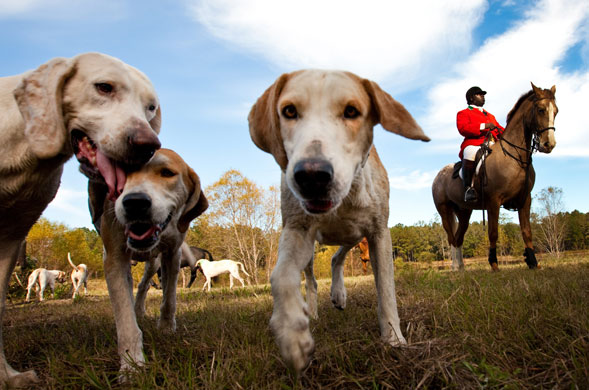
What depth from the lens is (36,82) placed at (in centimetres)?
270

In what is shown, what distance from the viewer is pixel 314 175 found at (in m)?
1.98

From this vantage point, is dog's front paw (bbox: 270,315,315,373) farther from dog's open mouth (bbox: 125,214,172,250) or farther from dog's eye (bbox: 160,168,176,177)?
dog's eye (bbox: 160,168,176,177)

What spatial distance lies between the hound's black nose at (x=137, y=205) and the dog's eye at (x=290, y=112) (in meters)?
1.18

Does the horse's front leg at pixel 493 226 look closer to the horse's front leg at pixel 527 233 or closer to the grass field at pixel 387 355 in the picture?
the horse's front leg at pixel 527 233

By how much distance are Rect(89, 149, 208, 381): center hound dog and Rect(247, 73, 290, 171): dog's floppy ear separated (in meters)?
0.89

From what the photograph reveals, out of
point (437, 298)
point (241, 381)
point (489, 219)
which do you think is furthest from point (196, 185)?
point (489, 219)

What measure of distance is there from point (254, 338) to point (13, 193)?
2026 millimetres

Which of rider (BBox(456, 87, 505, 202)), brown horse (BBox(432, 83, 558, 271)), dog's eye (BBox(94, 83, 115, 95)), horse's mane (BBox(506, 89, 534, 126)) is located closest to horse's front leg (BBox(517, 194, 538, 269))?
brown horse (BBox(432, 83, 558, 271))

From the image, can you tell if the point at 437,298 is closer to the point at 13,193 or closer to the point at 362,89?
the point at 362,89

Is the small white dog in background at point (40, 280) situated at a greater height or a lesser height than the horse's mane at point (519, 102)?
lesser

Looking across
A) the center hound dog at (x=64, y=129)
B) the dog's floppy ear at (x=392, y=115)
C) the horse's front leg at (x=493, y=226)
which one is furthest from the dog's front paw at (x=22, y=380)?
the horse's front leg at (x=493, y=226)

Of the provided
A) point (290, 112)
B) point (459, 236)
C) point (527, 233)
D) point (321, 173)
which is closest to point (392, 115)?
point (290, 112)

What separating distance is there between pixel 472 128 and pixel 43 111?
→ 9977 millimetres

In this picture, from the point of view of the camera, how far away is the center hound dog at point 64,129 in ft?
8.54
